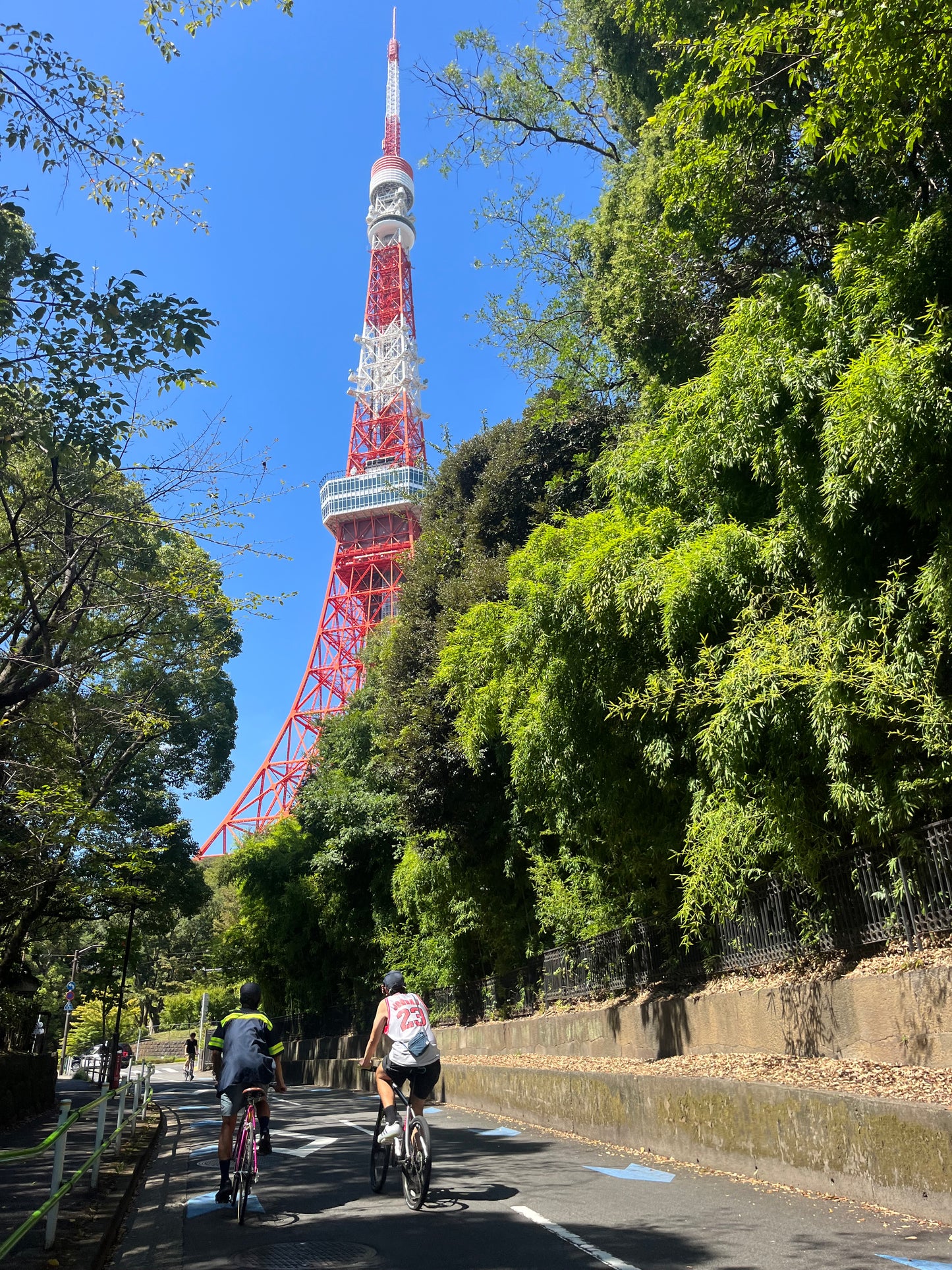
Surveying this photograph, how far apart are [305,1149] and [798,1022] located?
476cm

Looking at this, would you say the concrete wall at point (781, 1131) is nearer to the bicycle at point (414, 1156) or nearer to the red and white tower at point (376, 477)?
the bicycle at point (414, 1156)

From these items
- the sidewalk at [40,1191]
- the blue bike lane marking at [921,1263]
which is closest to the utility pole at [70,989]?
the sidewalk at [40,1191]

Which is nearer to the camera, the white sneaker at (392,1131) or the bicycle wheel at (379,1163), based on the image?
the white sneaker at (392,1131)

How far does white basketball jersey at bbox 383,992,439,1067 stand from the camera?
533 cm

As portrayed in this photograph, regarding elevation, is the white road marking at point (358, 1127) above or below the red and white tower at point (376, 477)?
below

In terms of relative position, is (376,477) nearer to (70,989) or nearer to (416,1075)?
(70,989)

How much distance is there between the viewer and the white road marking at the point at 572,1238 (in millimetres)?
3729

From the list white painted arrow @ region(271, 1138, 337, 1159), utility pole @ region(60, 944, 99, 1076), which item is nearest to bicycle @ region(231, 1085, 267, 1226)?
white painted arrow @ region(271, 1138, 337, 1159)

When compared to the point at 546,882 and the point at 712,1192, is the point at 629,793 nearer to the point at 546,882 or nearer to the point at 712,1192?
the point at 712,1192

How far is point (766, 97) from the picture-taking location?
22.6 feet

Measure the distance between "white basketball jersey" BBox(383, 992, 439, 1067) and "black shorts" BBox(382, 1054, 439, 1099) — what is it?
34 millimetres

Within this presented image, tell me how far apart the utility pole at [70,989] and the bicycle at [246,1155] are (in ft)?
78.1

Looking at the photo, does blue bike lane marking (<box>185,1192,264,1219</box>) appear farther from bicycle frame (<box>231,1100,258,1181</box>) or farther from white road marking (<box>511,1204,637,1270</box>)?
white road marking (<box>511,1204,637,1270</box>)

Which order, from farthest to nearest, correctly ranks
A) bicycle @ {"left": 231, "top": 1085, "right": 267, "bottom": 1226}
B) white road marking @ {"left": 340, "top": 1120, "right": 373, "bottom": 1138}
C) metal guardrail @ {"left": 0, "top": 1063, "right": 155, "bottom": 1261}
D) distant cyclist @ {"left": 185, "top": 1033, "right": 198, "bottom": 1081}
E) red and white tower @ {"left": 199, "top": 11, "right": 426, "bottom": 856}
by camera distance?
red and white tower @ {"left": 199, "top": 11, "right": 426, "bottom": 856}, distant cyclist @ {"left": 185, "top": 1033, "right": 198, "bottom": 1081}, white road marking @ {"left": 340, "top": 1120, "right": 373, "bottom": 1138}, bicycle @ {"left": 231, "top": 1085, "right": 267, "bottom": 1226}, metal guardrail @ {"left": 0, "top": 1063, "right": 155, "bottom": 1261}
